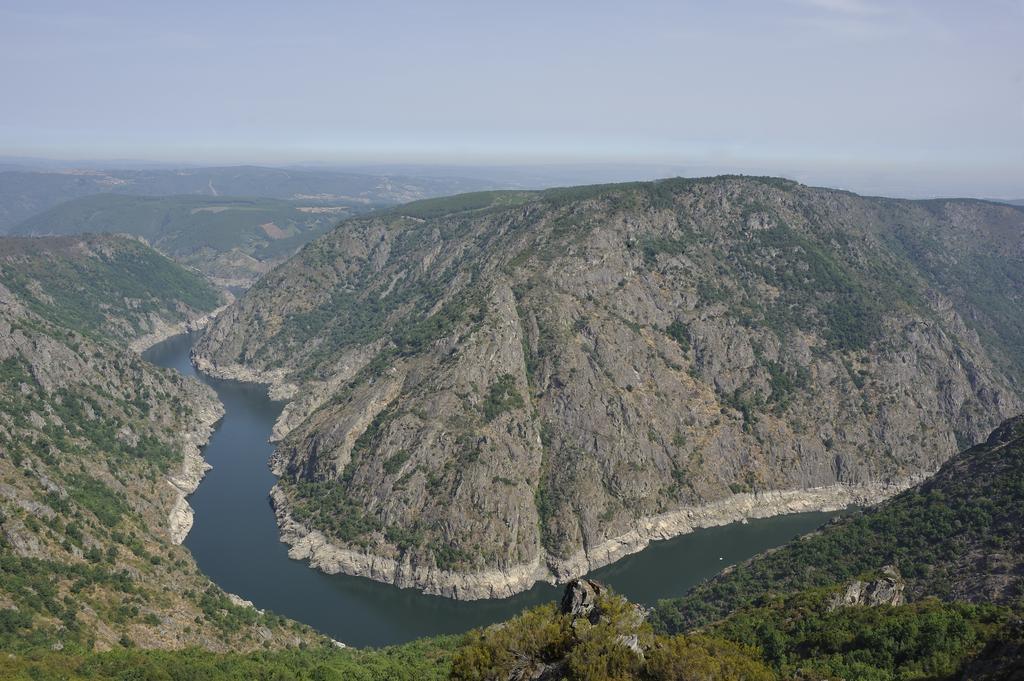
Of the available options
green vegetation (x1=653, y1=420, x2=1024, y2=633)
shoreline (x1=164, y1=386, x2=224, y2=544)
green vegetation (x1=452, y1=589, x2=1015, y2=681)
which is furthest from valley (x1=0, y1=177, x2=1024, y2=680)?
shoreline (x1=164, y1=386, x2=224, y2=544)

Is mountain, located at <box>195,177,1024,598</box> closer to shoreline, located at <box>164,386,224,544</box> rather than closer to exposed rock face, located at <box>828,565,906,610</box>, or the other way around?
shoreline, located at <box>164,386,224,544</box>

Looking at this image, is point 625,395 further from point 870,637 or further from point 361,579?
point 870,637

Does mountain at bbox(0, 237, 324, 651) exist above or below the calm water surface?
above

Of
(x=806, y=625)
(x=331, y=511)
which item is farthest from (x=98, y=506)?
(x=806, y=625)

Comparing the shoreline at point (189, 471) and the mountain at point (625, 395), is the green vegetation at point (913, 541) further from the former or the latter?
the shoreline at point (189, 471)

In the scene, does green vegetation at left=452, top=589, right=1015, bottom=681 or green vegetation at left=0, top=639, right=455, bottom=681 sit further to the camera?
green vegetation at left=0, top=639, right=455, bottom=681

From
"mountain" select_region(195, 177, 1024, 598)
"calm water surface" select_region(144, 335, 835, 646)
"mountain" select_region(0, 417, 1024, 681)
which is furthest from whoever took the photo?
"mountain" select_region(195, 177, 1024, 598)

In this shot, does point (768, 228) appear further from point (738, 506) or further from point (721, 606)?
point (721, 606)
